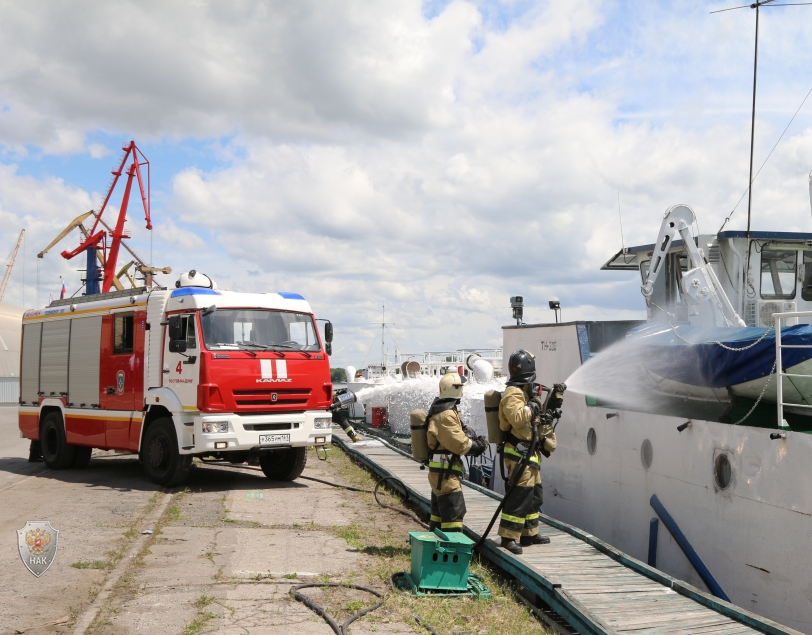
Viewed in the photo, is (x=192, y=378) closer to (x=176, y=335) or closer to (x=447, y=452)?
(x=176, y=335)

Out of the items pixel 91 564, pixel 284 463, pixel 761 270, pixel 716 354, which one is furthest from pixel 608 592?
pixel 284 463

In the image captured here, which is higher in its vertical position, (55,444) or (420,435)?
(420,435)

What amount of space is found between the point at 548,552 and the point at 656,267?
613 centimetres

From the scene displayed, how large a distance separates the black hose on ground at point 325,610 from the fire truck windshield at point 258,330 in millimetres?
5445

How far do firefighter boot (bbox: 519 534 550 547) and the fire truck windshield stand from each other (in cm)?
557

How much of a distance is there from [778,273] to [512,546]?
270 inches

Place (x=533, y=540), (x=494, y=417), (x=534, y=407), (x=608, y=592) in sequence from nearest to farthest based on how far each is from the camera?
(x=608, y=592)
(x=534, y=407)
(x=533, y=540)
(x=494, y=417)

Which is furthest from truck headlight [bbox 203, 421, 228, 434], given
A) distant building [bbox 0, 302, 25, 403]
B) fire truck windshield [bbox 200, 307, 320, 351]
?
distant building [bbox 0, 302, 25, 403]

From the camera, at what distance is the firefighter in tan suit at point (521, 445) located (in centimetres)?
740

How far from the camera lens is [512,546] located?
748cm

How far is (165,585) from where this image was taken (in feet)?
22.1

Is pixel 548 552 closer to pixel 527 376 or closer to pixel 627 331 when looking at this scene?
pixel 527 376

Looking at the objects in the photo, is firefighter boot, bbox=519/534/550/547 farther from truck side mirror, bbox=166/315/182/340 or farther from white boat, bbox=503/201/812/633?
truck side mirror, bbox=166/315/182/340

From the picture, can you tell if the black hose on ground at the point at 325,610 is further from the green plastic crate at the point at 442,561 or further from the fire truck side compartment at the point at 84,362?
the fire truck side compartment at the point at 84,362
